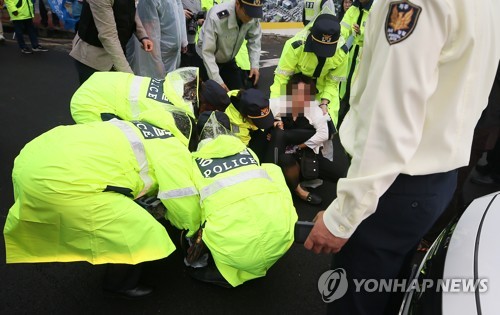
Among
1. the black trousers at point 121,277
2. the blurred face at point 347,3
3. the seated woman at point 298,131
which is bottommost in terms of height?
the black trousers at point 121,277

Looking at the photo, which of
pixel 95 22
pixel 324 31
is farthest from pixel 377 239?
pixel 95 22

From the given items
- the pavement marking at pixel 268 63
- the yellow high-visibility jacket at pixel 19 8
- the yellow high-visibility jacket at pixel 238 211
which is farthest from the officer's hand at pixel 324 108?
the yellow high-visibility jacket at pixel 19 8

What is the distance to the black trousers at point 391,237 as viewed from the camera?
1204 millimetres

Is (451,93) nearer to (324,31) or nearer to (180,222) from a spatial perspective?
(180,222)

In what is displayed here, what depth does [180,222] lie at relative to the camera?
199 cm

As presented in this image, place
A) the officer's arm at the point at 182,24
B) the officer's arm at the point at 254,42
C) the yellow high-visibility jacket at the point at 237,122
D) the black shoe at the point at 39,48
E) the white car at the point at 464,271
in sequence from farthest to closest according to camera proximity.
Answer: the black shoe at the point at 39,48 → the officer's arm at the point at 182,24 → the officer's arm at the point at 254,42 → the yellow high-visibility jacket at the point at 237,122 → the white car at the point at 464,271

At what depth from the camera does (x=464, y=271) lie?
120 cm

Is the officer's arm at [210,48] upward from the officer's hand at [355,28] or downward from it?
downward

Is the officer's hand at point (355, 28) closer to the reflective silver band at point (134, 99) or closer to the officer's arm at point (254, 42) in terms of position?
the officer's arm at point (254, 42)

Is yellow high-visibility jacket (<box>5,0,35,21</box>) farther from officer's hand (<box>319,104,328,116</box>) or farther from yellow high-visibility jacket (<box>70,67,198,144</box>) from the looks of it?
officer's hand (<box>319,104,328,116</box>)

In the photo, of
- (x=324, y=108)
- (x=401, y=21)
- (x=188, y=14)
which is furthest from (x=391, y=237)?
(x=188, y=14)

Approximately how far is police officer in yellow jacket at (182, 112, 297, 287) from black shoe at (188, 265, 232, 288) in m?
0.23

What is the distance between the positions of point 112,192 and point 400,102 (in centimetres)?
128

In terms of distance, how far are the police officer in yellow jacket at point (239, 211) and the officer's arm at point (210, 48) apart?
5.15 ft
